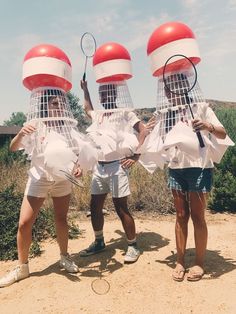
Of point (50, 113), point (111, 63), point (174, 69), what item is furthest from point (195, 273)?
point (111, 63)

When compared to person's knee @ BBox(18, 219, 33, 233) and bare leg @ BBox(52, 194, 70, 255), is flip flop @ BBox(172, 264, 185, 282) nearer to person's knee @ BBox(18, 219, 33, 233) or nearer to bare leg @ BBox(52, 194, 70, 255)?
bare leg @ BBox(52, 194, 70, 255)

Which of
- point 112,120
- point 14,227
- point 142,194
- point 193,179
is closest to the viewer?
point 193,179

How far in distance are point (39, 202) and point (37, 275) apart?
84 centimetres

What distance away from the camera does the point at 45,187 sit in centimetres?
365

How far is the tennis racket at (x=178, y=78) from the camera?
338cm

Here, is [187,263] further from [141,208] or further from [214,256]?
[141,208]

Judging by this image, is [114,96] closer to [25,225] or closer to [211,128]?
[211,128]

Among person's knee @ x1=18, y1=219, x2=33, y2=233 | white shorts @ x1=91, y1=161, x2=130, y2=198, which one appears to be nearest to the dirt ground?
person's knee @ x1=18, y1=219, x2=33, y2=233

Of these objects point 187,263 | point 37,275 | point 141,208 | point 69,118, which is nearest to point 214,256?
point 187,263

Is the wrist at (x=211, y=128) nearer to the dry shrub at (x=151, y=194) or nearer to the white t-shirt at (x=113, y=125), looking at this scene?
the white t-shirt at (x=113, y=125)

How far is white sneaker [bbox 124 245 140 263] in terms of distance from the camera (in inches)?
166

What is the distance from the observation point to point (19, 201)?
18.9ft

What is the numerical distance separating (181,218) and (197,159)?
0.68 metres

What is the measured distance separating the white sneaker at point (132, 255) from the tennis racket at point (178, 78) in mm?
1607
